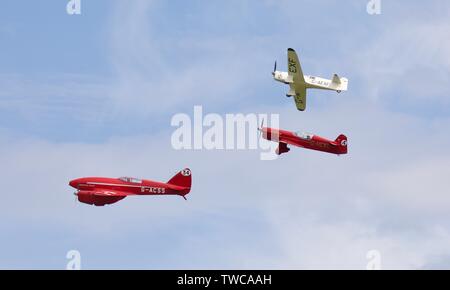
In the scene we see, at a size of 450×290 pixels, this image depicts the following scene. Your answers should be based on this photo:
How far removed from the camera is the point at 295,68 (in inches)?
7156

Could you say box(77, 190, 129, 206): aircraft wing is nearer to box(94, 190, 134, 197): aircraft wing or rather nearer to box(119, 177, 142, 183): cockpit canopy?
box(94, 190, 134, 197): aircraft wing

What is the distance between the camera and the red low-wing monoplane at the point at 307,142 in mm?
166250

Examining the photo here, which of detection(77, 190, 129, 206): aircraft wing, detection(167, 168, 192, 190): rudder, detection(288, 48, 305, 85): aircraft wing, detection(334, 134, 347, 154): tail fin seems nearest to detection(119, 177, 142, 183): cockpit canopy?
detection(77, 190, 129, 206): aircraft wing

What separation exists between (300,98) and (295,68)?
19.0ft

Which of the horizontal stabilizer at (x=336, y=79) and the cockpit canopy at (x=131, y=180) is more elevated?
the horizontal stabilizer at (x=336, y=79)

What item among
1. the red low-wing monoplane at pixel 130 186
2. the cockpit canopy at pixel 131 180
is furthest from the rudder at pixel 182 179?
the cockpit canopy at pixel 131 180

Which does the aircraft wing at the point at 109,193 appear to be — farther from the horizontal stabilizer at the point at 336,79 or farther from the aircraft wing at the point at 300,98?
the horizontal stabilizer at the point at 336,79

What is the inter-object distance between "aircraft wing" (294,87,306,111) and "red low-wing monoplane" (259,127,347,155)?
17.4 metres

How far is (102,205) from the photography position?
153m

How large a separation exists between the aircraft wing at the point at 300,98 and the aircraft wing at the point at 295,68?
1543 millimetres
